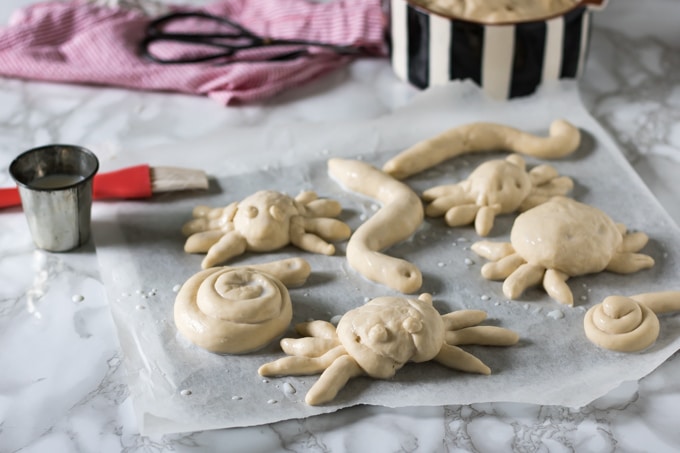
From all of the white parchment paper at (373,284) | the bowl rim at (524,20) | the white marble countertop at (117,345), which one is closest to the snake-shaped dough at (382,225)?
the white parchment paper at (373,284)

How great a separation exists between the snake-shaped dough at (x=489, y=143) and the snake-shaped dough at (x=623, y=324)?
492 mm

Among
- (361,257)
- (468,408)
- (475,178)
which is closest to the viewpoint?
(468,408)

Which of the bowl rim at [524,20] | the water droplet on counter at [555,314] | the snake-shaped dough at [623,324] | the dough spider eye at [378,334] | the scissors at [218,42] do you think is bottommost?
the water droplet on counter at [555,314]

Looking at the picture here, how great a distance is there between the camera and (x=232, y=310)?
1.34 m

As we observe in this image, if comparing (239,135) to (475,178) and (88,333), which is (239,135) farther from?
(88,333)

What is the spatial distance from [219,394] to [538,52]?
1048 millimetres

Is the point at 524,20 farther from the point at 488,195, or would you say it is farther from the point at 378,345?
the point at 378,345

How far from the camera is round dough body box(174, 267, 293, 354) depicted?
1334 mm

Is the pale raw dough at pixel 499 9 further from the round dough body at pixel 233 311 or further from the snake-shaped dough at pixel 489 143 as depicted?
the round dough body at pixel 233 311

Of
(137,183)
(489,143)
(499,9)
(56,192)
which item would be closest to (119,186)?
(137,183)

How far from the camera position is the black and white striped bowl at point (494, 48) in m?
1.87

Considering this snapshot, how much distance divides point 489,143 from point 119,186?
720mm

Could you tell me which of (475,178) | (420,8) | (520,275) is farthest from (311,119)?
(520,275)

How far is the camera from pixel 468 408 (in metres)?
1.26
